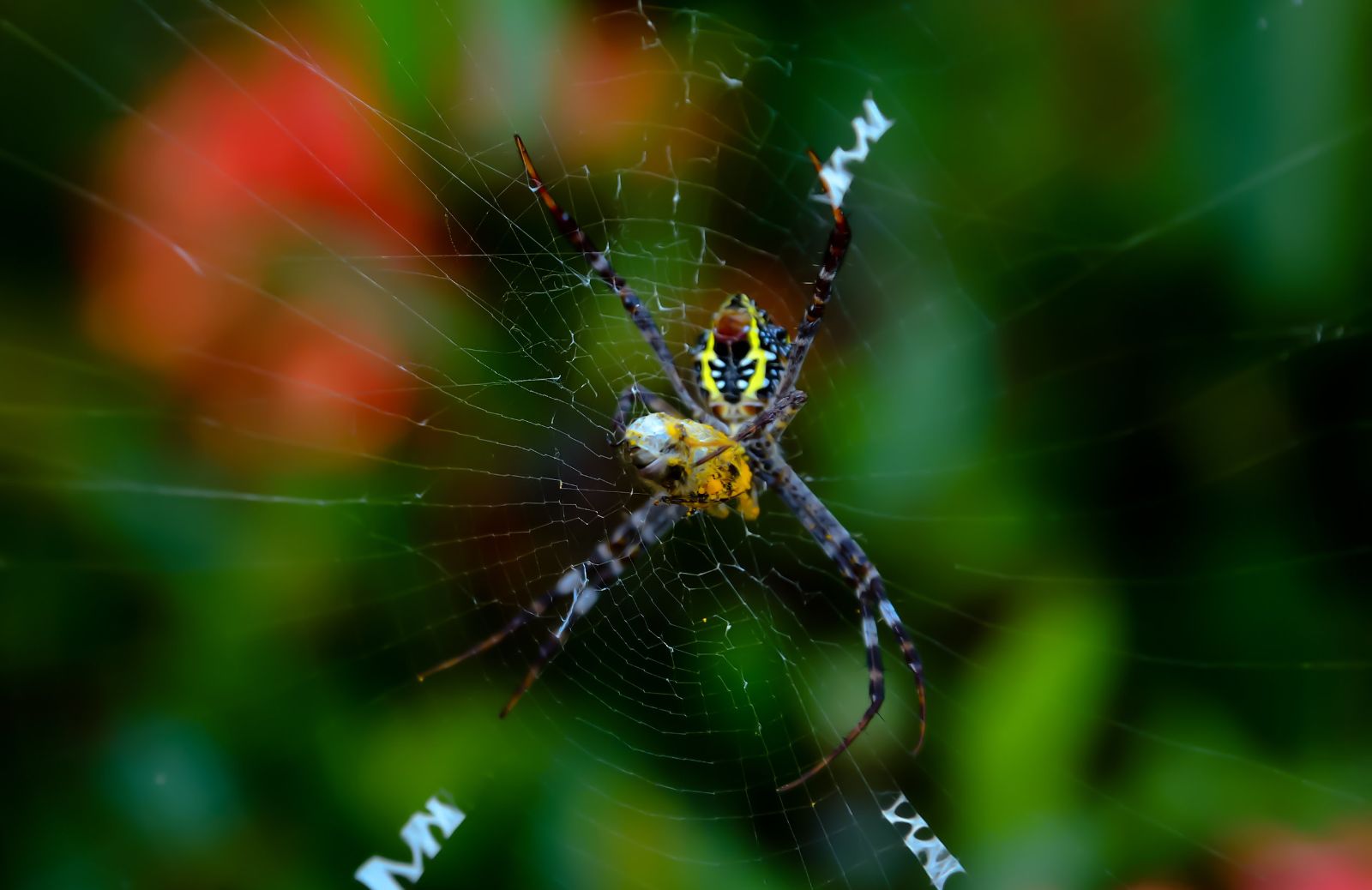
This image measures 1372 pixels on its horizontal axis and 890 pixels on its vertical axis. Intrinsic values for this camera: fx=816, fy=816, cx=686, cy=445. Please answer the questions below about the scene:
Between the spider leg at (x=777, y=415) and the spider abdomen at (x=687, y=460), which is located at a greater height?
the spider leg at (x=777, y=415)

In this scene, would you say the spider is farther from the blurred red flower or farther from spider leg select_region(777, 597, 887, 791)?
the blurred red flower

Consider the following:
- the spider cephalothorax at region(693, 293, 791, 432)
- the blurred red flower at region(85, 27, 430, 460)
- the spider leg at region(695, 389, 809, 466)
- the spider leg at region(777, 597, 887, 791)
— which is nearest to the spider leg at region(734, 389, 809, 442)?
the spider leg at region(695, 389, 809, 466)

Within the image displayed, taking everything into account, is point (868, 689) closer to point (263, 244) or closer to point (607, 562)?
point (607, 562)

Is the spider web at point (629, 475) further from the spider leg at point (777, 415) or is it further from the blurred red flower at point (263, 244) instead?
the spider leg at point (777, 415)

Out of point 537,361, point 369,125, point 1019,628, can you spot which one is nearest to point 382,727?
point 537,361

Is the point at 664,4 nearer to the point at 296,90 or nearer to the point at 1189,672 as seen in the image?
the point at 296,90

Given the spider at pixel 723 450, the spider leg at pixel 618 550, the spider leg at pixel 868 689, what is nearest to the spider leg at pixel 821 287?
the spider at pixel 723 450

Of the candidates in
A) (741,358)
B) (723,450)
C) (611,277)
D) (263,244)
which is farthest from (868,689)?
(263,244)
